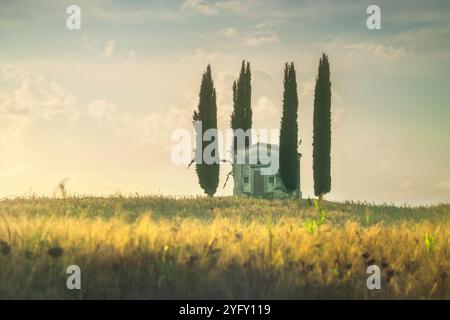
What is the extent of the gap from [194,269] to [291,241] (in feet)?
7.27

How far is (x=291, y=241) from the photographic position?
29.2 feet

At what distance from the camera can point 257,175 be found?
125 feet

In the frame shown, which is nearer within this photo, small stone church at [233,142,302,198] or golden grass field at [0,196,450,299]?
golden grass field at [0,196,450,299]

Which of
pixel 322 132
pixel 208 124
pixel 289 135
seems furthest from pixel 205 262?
pixel 322 132

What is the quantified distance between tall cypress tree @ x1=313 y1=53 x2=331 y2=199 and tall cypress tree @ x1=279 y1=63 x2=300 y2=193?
1.33 metres

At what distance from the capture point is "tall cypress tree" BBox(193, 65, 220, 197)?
35125 mm

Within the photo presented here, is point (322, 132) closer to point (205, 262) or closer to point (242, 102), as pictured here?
point (242, 102)

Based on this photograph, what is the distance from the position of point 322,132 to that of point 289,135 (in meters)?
2.31

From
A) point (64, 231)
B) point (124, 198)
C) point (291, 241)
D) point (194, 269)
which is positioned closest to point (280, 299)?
point (194, 269)

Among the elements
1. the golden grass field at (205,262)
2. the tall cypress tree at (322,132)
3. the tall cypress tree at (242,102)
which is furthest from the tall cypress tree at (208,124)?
the golden grass field at (205,262)

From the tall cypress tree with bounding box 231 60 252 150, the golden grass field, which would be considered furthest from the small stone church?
the golden grass field

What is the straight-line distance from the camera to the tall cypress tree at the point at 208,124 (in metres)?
35.1

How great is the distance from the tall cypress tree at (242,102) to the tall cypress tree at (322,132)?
14.6 feet

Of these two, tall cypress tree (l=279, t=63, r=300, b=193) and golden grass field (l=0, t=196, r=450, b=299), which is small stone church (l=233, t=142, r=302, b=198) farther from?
golden grass field (l=0, t=196, r=450, b=299)
